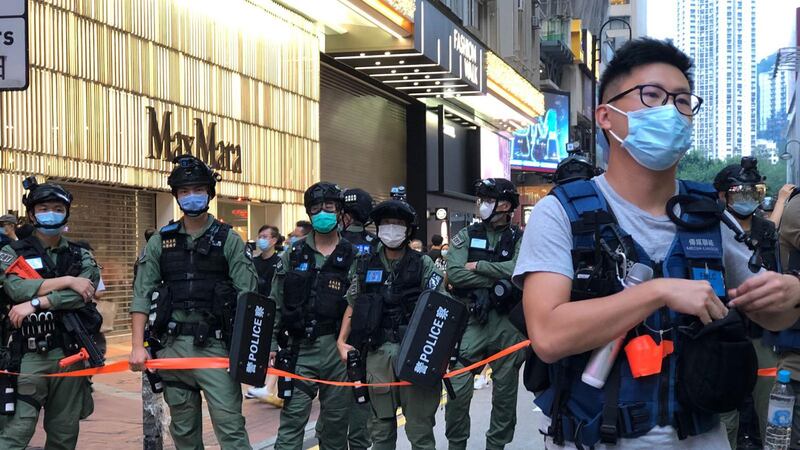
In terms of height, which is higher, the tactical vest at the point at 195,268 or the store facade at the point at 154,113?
the store facade at the point at 154,113

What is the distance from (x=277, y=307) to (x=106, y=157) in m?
9.27

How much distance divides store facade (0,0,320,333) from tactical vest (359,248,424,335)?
7.96m

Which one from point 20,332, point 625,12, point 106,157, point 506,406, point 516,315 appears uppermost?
point 625,12

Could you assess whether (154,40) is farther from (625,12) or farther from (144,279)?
(625,12)

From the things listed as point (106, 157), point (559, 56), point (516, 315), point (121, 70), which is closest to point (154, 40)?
point (121, 70)

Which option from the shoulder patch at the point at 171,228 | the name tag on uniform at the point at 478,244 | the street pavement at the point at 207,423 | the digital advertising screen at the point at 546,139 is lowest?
the street pavement at the point at 207,423

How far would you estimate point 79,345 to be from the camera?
7.10m

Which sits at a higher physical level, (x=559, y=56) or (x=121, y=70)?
(x=559, y=56)

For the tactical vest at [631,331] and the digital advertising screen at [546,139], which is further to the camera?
the digital advertising screen at [546,139]

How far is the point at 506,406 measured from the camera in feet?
28.5

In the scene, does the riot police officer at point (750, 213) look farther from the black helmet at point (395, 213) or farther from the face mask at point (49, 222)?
the face mask at point (49, 222)

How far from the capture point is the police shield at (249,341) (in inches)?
270

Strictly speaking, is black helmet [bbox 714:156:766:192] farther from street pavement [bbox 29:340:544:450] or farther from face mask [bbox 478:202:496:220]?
street pavement [bbox 29:340:544:450]

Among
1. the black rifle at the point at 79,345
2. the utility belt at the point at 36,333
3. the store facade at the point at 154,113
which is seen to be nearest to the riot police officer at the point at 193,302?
the black rifle at the point at 79,345
